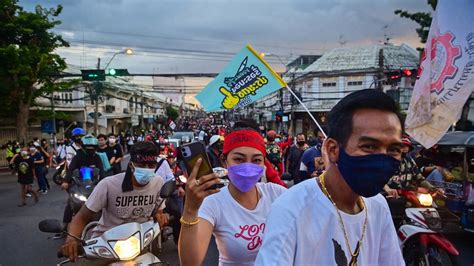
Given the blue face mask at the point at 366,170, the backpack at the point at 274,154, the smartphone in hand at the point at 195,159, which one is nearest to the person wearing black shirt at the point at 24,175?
the backpack at the point at 274,154

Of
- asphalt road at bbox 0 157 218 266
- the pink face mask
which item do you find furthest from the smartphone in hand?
asphalt road at bbox 0 157 218 266

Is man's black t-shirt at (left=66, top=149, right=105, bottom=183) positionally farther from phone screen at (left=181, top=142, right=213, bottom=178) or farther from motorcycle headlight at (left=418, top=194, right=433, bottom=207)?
phone screen at (left=181, top=142, right=213, bottom=178)

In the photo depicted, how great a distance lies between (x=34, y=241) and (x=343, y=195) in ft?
25.3

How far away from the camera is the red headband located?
2.80 metres

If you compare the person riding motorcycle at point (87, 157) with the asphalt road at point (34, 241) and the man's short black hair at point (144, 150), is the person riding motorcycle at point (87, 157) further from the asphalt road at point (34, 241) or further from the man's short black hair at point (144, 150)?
the man's short black hair at point (144, 150)

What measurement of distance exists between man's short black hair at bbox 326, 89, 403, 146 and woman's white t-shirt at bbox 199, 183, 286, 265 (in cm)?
109

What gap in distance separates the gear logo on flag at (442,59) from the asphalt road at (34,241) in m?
2.90

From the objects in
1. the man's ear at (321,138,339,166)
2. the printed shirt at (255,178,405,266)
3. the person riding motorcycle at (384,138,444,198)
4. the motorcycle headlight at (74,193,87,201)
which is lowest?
the motorcycle headlight at (74,193,87,201)

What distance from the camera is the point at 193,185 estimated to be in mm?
1984

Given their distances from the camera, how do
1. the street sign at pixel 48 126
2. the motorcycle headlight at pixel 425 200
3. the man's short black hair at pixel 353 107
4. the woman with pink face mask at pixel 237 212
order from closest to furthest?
the man's short black hair at pixel 353 107 → the woman with pink face mask at pixel 237 212 → the motorcycle headlight at pixel 425 200 → the street sign at pixel 48 126

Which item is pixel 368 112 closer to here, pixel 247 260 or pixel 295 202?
pixel 295 202

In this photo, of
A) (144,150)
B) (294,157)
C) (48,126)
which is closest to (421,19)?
(294,157)

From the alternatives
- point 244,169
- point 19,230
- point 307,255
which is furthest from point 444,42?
point 19,230

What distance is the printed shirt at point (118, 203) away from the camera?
393cm
